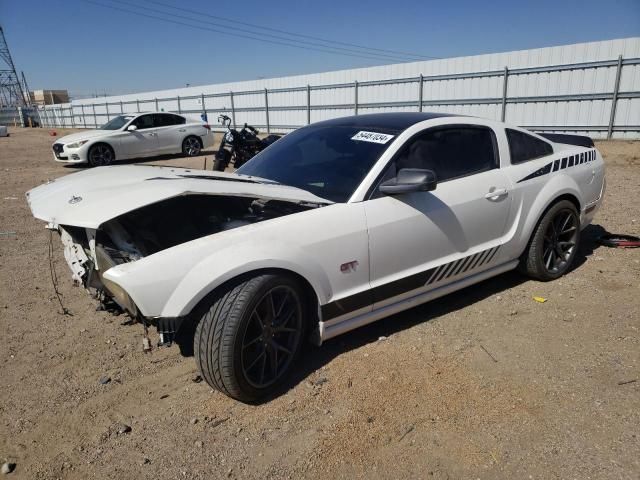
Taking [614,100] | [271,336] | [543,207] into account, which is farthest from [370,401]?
[614,100]

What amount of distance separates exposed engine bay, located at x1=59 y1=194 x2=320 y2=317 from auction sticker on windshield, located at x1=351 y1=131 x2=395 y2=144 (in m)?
0.79

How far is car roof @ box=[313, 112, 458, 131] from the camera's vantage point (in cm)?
359

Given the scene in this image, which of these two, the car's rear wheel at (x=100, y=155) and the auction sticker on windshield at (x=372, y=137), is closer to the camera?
the auction sticker on windshield at (x=372, y=137)

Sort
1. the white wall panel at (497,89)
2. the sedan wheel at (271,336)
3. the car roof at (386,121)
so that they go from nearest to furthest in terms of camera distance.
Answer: the sedan wheel at (271,336)
the car roof at (386,121)
the white wall panel at (497,89)

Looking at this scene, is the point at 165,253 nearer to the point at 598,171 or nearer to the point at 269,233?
the point at 269,233

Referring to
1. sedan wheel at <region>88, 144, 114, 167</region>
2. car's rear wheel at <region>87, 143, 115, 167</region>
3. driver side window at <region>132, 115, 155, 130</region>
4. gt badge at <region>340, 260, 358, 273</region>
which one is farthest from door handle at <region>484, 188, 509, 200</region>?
driver side window at <region>132, 115, 155, 130</region>

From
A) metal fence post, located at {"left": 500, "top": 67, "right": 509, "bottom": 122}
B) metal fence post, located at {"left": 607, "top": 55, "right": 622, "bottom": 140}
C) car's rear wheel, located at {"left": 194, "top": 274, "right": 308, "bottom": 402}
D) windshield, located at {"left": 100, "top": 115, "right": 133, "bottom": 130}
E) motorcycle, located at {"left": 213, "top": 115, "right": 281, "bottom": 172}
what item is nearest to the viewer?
car's rear wheel, located at {"left": 194, "top": 274, "right": 308, "bottom": 402}

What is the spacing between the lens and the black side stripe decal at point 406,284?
301 cm

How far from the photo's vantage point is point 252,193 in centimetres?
283

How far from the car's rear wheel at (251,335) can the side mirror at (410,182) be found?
88cm

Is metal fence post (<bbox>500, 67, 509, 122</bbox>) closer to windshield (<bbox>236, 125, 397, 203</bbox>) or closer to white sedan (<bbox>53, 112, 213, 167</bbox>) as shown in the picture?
white sedan (<bbox>53, 112, 213, 167</bbox>)

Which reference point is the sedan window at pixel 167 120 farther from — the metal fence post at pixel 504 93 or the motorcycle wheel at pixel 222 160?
the metal fence post at pixel 504 93

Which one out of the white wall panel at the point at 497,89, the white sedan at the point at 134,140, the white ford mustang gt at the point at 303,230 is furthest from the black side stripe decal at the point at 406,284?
the white sedan at the point at 134,140

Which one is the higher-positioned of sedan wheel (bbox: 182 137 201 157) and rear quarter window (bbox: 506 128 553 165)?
rear quarter window (bbox: 506 128 553 165)
